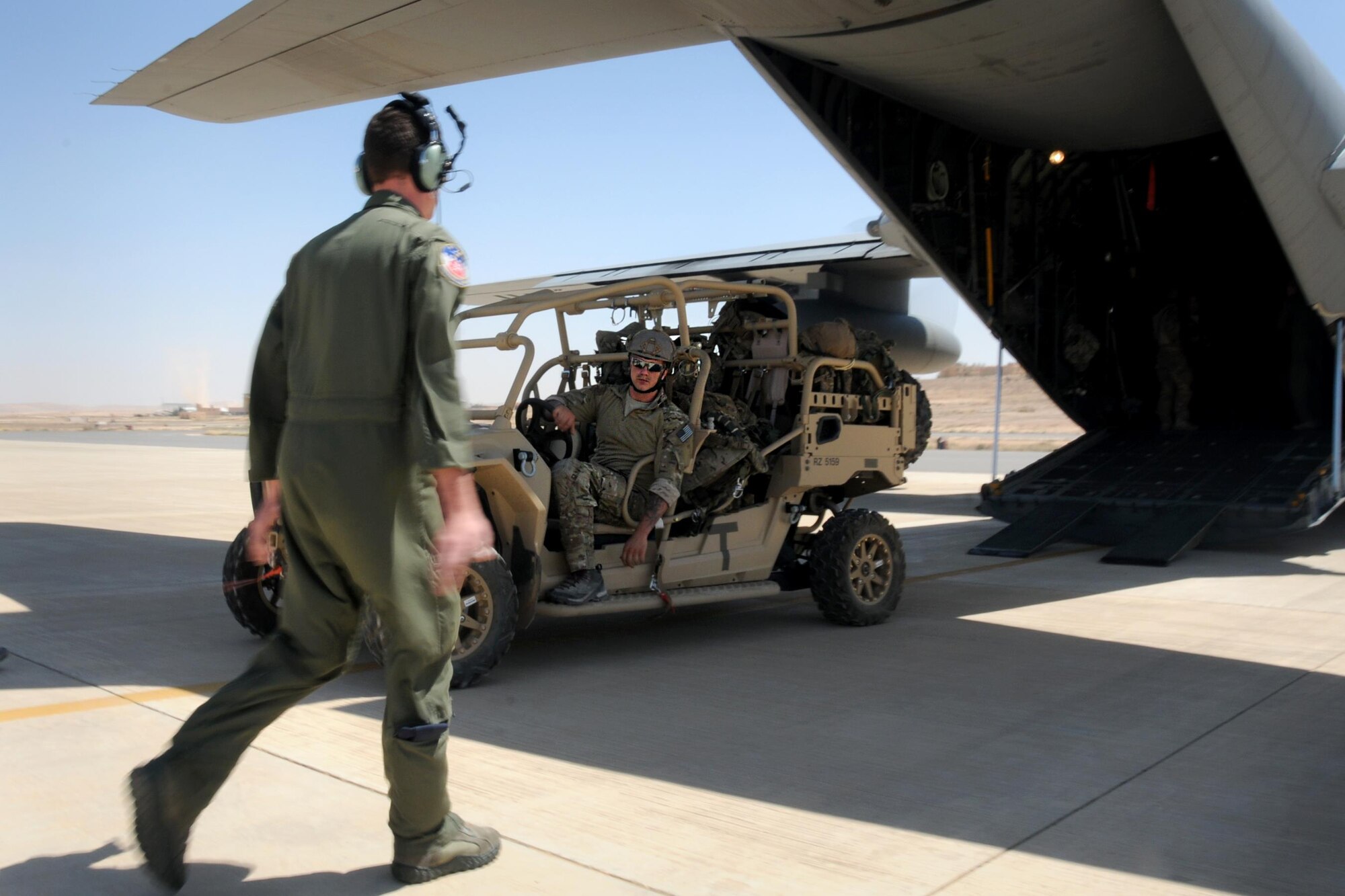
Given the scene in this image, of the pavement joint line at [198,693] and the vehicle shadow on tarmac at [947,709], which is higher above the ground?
the pavement joint line at [198,693]

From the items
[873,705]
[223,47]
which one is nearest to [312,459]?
[873,705]

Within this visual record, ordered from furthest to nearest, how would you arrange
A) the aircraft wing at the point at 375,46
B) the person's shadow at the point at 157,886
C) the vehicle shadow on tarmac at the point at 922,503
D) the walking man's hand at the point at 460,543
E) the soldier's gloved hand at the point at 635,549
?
1. the vehicle shadow on tarmac at the point at 922,503
2. the aircraft wing at the point at 375,46
3. the soldier's gloved hand at the point at 635,549
4. the person's shadow at the point at 157,886
5. the walking man's hand at the point at 460,543

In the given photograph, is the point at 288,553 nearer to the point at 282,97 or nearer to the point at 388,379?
the point at 388,379

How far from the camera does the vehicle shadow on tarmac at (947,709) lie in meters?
3.53

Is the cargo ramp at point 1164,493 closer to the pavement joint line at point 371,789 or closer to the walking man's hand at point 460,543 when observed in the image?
the pavement joint line at point 371,789

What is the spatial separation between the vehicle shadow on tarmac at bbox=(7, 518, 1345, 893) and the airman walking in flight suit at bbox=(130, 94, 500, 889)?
45 cm

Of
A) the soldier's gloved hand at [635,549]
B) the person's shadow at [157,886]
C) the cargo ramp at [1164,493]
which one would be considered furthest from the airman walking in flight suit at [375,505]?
the cargo ramp at [1164,493]

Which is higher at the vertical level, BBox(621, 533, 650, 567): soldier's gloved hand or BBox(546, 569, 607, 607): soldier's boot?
BBox(621, 533, 650, 567): soldier's gloved hand

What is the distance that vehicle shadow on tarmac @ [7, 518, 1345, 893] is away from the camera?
11.6 ft

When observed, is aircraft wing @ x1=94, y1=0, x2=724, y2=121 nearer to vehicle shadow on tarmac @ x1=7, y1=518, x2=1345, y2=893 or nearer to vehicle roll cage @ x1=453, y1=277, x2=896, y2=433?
vehicle roll cage @ x1=453, y1=277, x2=896, y2=433

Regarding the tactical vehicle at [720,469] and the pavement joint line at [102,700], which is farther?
the tactical vehicle at [720,469]

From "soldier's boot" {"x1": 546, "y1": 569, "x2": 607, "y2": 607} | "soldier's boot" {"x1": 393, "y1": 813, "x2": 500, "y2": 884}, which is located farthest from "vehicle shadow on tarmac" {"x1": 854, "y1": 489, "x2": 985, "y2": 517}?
"soldier's boot" {"x1": 393, "y1": 813, "x2": 500, "y2": 884}

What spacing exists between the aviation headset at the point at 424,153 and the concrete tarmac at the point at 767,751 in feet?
6.29

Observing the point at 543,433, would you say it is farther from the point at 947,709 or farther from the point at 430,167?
the point at 430,167
